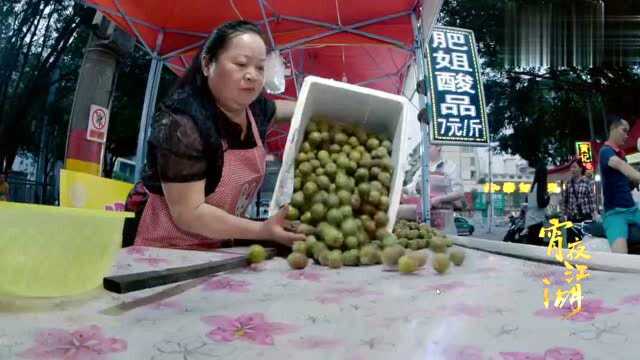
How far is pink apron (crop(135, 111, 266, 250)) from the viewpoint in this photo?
2.48 ft

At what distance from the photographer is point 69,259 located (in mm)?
382

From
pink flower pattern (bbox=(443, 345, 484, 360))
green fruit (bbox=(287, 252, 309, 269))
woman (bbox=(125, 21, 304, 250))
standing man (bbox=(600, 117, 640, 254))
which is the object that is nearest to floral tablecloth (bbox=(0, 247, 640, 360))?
pink flower pattern (bbox=(443, 345, 484, 360))

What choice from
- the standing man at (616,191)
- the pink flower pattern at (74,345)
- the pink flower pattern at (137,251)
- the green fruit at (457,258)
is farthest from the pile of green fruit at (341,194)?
the standing man at (616,191)

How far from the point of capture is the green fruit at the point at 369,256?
641 mm

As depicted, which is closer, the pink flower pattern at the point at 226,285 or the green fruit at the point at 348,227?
the pink flower pattern at the point at 226,285

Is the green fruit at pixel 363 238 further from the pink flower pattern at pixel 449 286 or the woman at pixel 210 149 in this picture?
the pink flower pattern at pixel 449 286

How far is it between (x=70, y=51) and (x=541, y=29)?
106cm

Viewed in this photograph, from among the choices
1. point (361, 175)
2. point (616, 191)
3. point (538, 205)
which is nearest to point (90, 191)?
point (361, 175)

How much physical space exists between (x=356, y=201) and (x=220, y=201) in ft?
0.75

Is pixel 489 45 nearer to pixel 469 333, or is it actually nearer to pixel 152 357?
pixel 469 333

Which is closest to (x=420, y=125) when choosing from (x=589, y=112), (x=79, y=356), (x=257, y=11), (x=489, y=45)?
(x=257, y=11)

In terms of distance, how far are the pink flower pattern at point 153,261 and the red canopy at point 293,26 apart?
1.34ft

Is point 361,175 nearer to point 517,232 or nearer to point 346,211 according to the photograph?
point 346,211

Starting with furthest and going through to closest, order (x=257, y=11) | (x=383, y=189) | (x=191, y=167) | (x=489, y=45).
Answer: (x=489, y=45) → (x=257, y=11) → (x=383, y=189) → (x=191, y=167)
